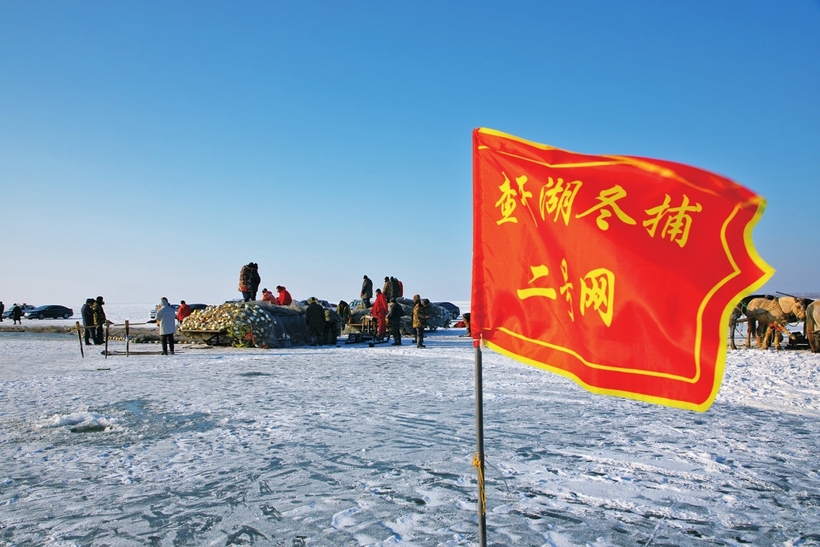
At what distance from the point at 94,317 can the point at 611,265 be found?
2280 centimetres

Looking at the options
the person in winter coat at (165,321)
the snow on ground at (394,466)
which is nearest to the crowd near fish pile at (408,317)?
→ the person in winter coat at (165,321)

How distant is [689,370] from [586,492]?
2.54 meters

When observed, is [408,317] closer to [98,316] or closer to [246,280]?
[246,280]

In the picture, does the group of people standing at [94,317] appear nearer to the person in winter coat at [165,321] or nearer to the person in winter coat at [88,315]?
the person in winter coat at [88,315]

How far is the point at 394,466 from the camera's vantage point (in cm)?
544

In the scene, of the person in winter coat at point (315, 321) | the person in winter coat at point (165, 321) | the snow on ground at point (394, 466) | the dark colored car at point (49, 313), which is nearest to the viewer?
the snow on ground at point (394, 466)

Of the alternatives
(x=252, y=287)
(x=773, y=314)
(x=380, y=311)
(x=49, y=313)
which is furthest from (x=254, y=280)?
(x=49, y=313)

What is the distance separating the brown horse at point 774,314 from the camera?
56.2 ft

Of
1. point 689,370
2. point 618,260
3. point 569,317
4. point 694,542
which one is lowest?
point 694,542

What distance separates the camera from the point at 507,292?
330 centimetres

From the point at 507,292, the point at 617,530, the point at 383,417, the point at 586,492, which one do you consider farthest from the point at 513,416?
the point at 507,292

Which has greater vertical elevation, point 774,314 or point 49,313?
point 774,314

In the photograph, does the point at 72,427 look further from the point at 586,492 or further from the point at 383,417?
the point at 586,492

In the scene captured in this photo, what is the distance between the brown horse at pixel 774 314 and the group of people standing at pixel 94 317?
2212 cm
